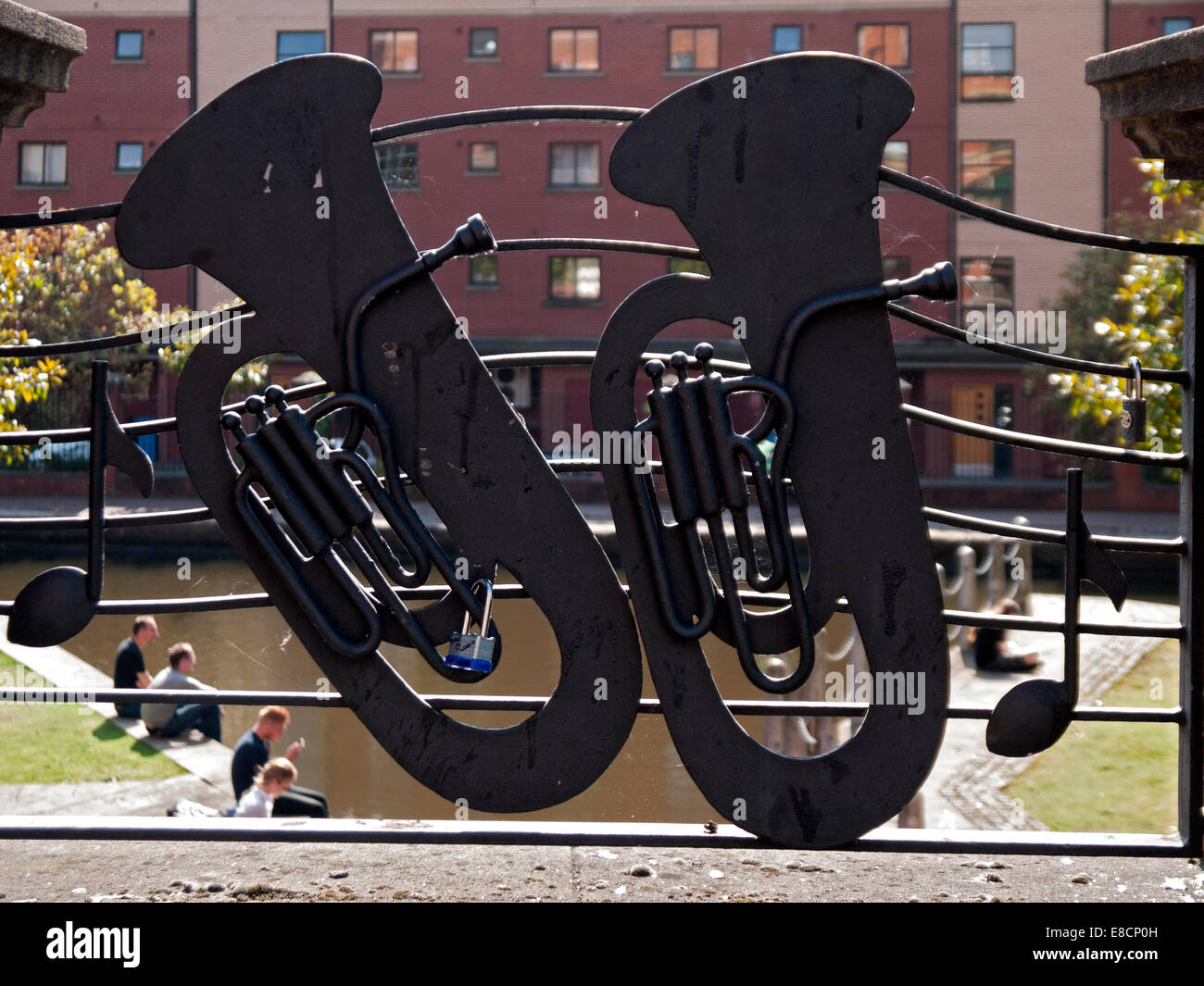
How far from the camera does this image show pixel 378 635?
13.6ft

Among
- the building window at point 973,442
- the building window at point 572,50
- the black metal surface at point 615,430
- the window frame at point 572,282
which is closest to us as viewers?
the black metal surface at point 615,430

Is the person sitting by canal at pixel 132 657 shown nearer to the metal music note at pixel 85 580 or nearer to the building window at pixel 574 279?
the metal music note at pixel 85 580

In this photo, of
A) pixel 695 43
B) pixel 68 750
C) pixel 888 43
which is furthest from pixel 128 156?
pixel 68 750

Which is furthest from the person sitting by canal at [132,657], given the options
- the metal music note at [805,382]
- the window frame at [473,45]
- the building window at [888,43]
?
the building window at [888,43]

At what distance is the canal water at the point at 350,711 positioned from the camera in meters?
10.4

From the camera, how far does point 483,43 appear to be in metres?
34.2

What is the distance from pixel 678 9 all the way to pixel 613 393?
106ft

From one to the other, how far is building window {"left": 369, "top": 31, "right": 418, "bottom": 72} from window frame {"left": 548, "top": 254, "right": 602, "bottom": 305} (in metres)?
6.37

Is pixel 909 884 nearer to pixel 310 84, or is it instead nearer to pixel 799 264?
pixel 799 264

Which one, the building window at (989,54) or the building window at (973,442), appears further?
the building window at (989,54)

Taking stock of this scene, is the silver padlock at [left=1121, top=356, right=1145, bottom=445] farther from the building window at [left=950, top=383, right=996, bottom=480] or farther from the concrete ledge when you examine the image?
the building window at [left=950, top=383, right=996, bottom=480]

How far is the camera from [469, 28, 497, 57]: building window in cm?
3409

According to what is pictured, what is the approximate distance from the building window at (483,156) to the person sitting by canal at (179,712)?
23951 mm
